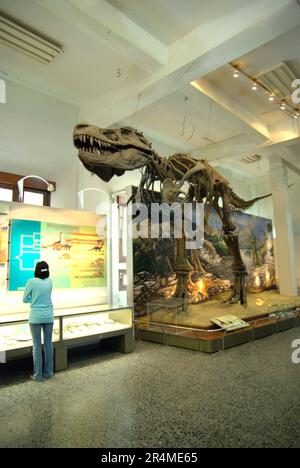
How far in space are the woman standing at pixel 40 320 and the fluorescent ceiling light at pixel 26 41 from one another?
12.3 ft

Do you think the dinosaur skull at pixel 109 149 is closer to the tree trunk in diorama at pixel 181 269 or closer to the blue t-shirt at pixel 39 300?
the blue t-shirt at pixel 39 300

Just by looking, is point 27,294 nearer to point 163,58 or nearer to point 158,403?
point 158,403

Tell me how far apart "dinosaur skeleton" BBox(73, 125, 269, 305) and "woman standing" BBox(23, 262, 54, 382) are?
1.68 metres

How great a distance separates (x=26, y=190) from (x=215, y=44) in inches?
169

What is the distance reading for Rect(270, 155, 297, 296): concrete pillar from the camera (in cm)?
1022

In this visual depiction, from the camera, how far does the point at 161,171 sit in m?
4.88

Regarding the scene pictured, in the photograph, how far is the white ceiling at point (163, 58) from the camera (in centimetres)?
447

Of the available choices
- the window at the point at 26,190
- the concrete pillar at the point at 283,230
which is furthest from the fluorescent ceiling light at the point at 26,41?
the concrete pillar at the point at 283,230

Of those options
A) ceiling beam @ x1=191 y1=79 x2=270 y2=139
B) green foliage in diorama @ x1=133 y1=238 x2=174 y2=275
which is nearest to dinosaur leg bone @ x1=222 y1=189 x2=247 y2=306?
green foliage in diorama @ x1=133 y1=238 x2=174 y2=275

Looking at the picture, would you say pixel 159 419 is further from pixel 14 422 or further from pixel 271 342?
pixel 271 342

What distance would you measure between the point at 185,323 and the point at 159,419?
2.71 metres

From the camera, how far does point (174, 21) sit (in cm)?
500

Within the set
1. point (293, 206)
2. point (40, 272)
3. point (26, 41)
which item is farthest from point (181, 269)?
point (293, 206)

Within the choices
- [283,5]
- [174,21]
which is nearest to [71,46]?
[174,21]
